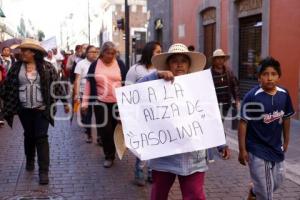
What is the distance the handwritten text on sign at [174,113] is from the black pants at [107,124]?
2.90 meters

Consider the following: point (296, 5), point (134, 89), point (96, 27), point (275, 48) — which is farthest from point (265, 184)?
point (96, 27)

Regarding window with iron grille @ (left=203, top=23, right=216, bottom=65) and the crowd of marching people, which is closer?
the crowd of marching people

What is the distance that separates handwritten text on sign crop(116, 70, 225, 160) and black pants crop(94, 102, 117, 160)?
2898 millimetres

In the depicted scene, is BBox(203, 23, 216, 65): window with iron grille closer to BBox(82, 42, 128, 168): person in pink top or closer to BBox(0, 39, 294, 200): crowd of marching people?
BBox(0, 39, 294, 200): crowd of marching people

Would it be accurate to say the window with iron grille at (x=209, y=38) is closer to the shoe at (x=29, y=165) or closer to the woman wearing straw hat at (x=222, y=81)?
the woman wearing straw hat at (x=222, y=81)

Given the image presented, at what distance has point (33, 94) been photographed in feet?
18.5

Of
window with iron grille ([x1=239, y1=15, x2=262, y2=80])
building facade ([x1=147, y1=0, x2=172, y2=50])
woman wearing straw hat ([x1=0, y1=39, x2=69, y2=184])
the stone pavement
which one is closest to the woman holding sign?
the stone pavement

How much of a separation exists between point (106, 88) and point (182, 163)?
3.05 m

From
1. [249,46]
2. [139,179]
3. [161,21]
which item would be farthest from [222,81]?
[161,21]

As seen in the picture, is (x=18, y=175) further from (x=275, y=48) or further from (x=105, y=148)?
(x=275, y=48)

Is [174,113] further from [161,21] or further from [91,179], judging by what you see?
[161,21]

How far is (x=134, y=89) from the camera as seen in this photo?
363cm

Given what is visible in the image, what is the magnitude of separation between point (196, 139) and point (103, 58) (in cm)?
316

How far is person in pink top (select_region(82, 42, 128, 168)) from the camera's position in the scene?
6445 mm
